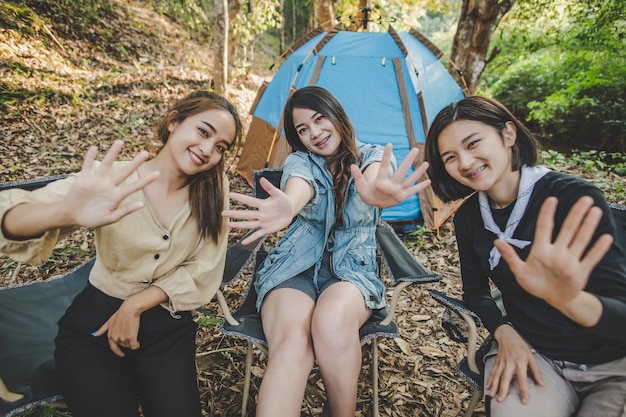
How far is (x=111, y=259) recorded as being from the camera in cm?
154

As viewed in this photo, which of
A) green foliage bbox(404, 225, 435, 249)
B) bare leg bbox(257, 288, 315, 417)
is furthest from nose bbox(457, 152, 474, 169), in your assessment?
green foliage bbox(404, 225, 435, 249)

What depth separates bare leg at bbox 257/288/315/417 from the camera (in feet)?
4.45

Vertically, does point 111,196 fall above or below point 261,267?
above

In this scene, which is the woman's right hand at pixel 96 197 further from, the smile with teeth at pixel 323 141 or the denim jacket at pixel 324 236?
the smile with teeth at pixel 323 141

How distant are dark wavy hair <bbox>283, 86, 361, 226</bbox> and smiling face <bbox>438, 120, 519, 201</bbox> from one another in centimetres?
57

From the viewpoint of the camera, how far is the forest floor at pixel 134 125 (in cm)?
217

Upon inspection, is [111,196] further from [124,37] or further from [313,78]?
[124,37]

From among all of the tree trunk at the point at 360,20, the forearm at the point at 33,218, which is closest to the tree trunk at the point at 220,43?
the tree trunk at the point at 360,20

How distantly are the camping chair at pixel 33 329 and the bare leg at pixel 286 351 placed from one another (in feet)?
0.99

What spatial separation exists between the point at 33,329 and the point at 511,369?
6.69ft


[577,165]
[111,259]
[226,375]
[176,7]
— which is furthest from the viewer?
[176,7]

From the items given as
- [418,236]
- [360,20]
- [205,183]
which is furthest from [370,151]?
[360,20]

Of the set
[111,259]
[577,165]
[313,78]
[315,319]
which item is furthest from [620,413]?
[577,165]

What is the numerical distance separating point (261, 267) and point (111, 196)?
0.99m
